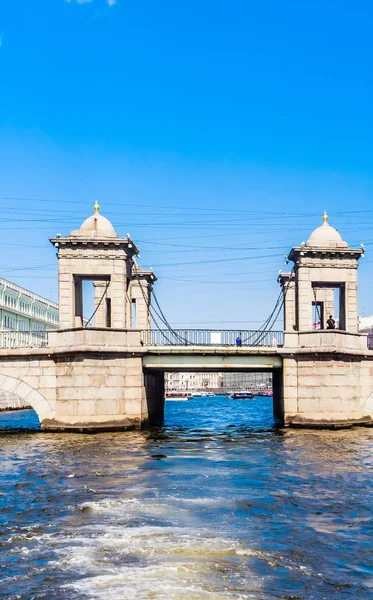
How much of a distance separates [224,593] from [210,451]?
16532 mm

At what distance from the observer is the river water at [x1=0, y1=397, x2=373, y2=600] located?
1022 centimetres

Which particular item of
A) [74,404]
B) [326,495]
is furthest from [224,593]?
[74,404]

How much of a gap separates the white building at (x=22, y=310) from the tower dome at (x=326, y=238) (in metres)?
41.3

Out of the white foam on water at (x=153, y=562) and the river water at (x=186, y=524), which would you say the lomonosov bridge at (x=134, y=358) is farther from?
the white foam on water at (x=153, y=562)

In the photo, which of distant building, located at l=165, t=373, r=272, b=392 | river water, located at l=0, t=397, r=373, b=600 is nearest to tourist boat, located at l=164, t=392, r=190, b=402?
distant building, located at l=165, t=373, r=272, b=392

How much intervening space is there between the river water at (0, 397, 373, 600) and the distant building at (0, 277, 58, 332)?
50072 millimetres

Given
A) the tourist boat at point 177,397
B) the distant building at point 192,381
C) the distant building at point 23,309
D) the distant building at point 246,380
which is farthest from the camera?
the distant building at point 192,381

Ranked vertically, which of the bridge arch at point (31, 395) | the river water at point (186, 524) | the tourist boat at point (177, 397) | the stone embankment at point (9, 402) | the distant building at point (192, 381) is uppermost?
the bridge arch at point (31, 395)

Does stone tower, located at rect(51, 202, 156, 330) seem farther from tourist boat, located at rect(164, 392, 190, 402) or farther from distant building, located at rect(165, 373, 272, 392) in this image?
distant building, located at rect(165, 373, 272, 392)

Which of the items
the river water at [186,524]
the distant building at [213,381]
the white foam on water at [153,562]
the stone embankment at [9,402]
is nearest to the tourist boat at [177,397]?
the distant building at [213,381]

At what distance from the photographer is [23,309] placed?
85688 millimetres

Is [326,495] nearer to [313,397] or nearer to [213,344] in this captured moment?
[313,397]

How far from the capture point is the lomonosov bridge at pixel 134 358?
1276 inches

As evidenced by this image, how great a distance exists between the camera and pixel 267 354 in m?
34.8
